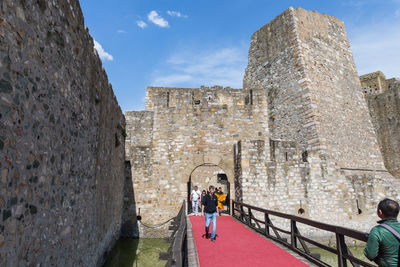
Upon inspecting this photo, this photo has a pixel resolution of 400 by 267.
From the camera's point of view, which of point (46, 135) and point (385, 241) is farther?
point (46, 135)

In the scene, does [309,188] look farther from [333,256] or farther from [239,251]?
[239,251]

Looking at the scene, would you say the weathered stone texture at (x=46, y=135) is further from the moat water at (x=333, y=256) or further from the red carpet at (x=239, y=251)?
the moat water at (x=333, y=256)

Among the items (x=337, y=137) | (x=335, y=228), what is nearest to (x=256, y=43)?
(x=337, y=137)

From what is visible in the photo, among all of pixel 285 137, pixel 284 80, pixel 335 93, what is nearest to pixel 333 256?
pixel 285 137

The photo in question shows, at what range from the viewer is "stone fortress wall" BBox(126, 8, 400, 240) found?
981 cm

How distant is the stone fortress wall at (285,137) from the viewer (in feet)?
32.2

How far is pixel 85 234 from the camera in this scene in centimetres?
432

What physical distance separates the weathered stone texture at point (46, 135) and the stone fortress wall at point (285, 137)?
18.9 feet

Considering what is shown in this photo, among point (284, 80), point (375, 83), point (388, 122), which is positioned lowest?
point (388, 122)

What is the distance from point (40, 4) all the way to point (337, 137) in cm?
1181

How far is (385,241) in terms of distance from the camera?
7.22ft

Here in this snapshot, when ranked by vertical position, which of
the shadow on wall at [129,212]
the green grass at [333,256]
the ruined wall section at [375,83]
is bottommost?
the green grass at [333,256]

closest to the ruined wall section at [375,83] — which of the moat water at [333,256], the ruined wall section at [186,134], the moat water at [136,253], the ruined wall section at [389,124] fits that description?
the ruined wall section at [389,124]

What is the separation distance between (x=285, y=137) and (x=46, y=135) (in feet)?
35.8
